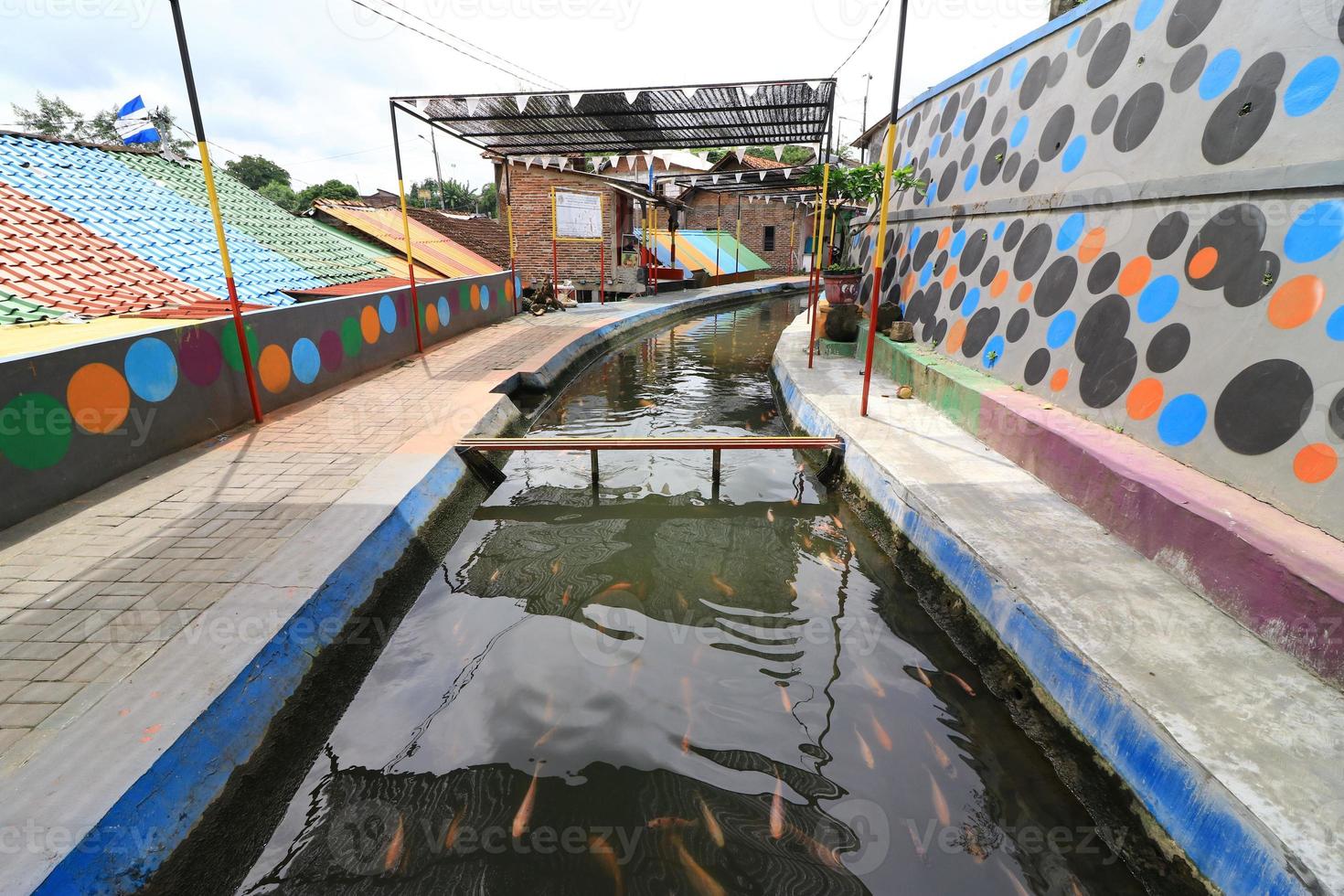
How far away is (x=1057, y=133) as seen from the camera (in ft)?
19.6

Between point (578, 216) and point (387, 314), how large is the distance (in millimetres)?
9613

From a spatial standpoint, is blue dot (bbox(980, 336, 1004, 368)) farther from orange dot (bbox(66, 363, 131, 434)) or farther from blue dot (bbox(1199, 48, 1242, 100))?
orange dot (bbox(66, 363, 131, 434))

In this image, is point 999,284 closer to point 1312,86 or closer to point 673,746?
point 1312,86

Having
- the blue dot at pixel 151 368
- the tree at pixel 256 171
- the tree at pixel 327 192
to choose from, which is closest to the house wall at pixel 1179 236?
the blue dot at pixel 151 368

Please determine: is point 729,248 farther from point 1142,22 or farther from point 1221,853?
point 1221,853

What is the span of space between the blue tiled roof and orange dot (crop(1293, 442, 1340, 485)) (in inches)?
398

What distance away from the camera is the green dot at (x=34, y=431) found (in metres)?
3.94

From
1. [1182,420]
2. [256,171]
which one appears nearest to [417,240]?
[1182,420]

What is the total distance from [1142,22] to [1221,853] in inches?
235

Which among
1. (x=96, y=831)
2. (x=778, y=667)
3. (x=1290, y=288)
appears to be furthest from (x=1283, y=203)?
(x=96, y=831)

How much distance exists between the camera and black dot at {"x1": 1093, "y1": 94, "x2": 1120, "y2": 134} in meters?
5.23

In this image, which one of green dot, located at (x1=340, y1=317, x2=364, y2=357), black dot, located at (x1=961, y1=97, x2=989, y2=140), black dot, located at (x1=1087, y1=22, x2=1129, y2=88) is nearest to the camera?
black dot, located at (x1=1087, y1=22, x2=1129, y2=88)

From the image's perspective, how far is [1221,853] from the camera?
216 cm

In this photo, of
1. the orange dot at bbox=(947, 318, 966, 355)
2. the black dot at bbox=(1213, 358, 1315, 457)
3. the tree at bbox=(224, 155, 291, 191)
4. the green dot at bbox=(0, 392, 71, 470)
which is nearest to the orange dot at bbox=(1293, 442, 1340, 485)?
the black dot at bbox=(1213, 358, 1315, 457)
